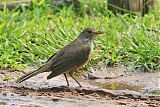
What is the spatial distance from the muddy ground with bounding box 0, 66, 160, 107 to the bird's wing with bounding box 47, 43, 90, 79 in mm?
232

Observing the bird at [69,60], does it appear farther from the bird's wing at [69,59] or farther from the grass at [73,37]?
the grass at [73,37]

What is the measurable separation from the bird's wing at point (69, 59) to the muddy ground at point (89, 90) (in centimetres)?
23

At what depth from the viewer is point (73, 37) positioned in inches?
352

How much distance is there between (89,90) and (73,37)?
2.02 meters

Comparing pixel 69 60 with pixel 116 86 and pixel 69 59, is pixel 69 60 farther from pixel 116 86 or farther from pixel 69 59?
pixel 116 86

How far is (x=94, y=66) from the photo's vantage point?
8.30 metres

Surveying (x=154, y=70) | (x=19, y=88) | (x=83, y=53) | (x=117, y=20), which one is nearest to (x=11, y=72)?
(x=19, y=88)

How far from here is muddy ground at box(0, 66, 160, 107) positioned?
654 centimetres

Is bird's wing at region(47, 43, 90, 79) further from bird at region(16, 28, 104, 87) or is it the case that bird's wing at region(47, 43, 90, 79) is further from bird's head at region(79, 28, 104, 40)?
bird's head at region(79, 28, 104, 40)

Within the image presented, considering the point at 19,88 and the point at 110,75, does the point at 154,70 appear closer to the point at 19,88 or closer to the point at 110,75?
the point at 110,75

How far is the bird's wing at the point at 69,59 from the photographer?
708cm

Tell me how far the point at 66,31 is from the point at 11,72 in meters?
1.47

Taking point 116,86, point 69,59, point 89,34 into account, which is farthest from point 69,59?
point 116,86

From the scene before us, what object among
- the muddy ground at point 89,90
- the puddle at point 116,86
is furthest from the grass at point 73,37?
the puddle at point 116,86
